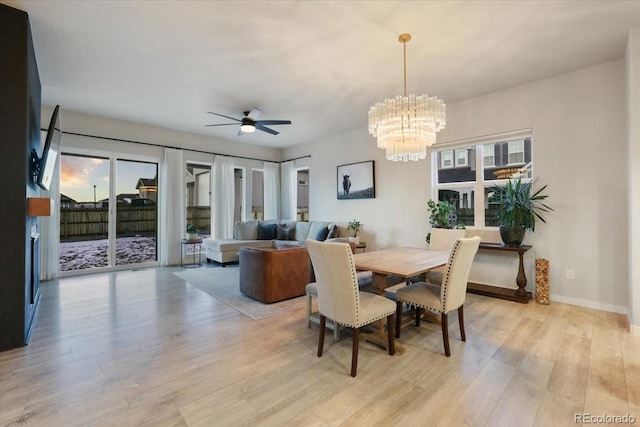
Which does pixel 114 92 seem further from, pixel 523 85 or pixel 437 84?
pixel 523 85

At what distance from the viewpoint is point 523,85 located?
3826 mm

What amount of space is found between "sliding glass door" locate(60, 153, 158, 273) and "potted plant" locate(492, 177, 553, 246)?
21.0 ft

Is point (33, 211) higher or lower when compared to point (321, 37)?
lower

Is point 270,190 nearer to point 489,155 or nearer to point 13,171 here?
point 489,155

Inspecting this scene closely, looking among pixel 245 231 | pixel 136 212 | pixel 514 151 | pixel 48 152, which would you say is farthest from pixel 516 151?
pixel 136 212

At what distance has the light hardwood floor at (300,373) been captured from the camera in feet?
5.43

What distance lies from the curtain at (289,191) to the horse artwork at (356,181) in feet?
5.69

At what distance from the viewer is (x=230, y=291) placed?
162 inches

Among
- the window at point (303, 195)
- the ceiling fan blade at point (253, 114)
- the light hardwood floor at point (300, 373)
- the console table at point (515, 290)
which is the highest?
the ceiling fan blade at point (253, 114)

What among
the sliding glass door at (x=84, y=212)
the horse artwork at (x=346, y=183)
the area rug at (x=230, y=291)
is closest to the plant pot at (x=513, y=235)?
the area rug at (x=230, y=291)

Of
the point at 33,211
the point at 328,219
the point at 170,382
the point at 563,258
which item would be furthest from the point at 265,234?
the point at 563,258

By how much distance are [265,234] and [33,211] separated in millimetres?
4370

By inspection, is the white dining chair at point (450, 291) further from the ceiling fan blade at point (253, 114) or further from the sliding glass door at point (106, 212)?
the sliding glass door at point (106, 212)

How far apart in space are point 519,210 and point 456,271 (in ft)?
6.51
